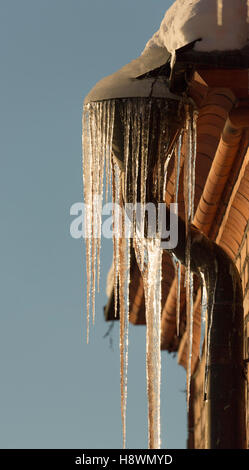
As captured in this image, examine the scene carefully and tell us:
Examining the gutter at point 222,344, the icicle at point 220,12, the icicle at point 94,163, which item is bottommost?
the gutter at point 222,344

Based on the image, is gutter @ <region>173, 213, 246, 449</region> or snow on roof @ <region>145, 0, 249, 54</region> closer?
snow on roof @ <region>145, 0, 249, 54</region>

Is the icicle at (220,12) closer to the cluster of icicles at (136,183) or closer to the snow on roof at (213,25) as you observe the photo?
the snow on roof at (213,25)

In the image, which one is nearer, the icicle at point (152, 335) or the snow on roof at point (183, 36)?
the snow on roof at point (183, 36)

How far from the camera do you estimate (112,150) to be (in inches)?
225

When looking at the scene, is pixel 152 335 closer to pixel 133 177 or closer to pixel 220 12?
pixel 133 177

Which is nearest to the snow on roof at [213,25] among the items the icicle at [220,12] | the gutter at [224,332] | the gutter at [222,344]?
the icicle at [220,12]

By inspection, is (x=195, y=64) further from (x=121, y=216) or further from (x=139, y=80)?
(x=121, y=216)

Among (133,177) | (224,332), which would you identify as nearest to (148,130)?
(133,177)

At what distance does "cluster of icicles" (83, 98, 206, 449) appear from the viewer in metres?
5.57

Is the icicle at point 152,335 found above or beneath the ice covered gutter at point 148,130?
beneath

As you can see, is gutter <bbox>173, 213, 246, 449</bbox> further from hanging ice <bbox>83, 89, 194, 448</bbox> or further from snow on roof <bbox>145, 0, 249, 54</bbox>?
snow on roof <bbox>145, 0, 249, 54</bbox>

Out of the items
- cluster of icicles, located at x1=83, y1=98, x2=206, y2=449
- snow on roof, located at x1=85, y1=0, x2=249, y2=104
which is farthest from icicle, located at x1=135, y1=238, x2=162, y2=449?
snow on roof, located at x1=85, y1=0, x2=249, y2=104

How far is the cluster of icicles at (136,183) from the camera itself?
219 inches

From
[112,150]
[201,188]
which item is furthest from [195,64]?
[201,188]
